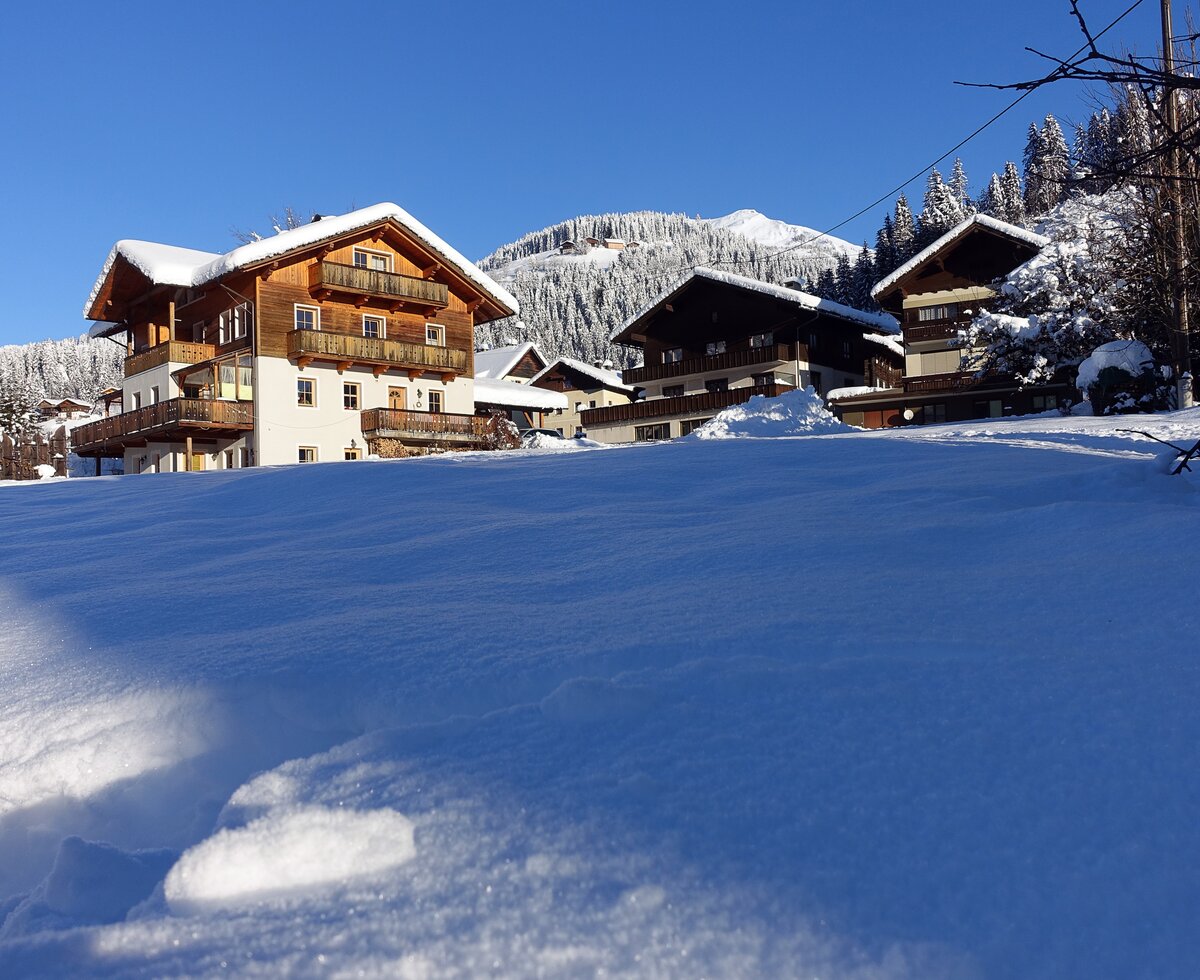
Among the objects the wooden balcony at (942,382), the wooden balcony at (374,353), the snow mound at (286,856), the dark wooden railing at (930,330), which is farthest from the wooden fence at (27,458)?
the snow mound at (286,856)

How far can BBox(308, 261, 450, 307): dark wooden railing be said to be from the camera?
3000 centimetres

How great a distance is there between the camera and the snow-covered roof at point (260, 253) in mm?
28391

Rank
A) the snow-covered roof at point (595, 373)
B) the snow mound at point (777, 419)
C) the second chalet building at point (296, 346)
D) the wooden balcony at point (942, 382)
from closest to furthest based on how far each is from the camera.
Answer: the snow mound at point (777, 419), the second chalet building at point (296, 346), the wooden balcony at point (942, 382), the snow-covered roof at point (595, 373)

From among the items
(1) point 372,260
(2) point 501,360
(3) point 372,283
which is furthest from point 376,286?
(2) point 501,360

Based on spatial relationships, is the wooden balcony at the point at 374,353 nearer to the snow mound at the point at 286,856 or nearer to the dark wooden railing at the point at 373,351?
Result: the dark wooden railing at the point at 373,351

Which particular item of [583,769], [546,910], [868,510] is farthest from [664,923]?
[868,510]

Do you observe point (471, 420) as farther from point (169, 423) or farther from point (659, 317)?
point (659, 317)

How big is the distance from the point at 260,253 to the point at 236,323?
12.1 feet

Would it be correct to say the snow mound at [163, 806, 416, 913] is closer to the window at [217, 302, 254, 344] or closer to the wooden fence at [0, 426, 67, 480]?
the window at [217, 302, 254, 344]

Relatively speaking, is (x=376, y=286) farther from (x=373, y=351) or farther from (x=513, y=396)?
(x=513, y=396)

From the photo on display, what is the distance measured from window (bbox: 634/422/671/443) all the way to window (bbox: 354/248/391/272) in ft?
49.7

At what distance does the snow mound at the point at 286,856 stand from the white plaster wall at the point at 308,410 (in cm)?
2841

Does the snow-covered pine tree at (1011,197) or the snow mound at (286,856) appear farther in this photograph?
the snow-covered pine tree at (1011,197)

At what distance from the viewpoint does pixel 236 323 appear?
30.7 meters
